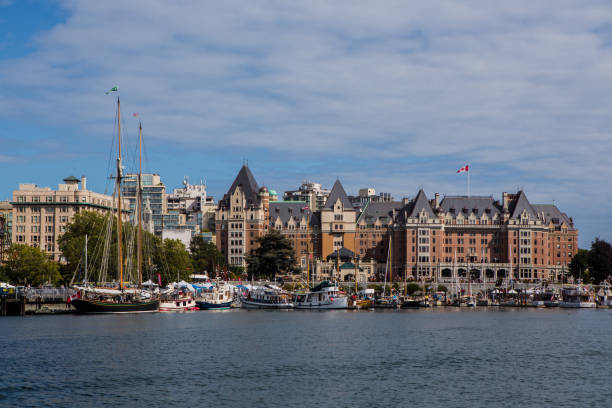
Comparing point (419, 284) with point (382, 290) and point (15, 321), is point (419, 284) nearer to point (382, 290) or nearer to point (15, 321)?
point (382, 290)

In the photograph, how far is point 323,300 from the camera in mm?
145375

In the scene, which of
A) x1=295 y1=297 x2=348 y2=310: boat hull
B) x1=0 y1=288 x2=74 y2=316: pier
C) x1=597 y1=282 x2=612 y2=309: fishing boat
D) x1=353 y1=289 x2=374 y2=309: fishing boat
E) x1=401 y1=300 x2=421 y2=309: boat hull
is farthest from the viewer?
x1=597 y1=282 x2=612 y2=309: fishing boat

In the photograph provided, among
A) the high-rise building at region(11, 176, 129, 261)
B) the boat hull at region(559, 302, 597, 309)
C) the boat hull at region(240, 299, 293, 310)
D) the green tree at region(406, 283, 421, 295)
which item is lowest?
the boat hull at region(559, 302, 597, 309)

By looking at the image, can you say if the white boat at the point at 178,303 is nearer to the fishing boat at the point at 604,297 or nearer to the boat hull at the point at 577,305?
the boat hull at the point at 577,305

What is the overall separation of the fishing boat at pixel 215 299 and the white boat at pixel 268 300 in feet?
11.5

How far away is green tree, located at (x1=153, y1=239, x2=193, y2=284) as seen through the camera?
158 m

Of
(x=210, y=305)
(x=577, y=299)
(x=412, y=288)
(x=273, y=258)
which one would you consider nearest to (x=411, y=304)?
(x=412, y=288)

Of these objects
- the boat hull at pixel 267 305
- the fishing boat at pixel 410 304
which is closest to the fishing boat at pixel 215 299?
the boat hull at pixel 267 305

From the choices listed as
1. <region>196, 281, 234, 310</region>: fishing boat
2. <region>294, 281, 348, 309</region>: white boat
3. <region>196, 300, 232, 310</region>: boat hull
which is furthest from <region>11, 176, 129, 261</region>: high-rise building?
<region>294, 281, 348, 309</region>: white boat

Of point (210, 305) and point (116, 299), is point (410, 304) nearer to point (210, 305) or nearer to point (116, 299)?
point (210, 305)

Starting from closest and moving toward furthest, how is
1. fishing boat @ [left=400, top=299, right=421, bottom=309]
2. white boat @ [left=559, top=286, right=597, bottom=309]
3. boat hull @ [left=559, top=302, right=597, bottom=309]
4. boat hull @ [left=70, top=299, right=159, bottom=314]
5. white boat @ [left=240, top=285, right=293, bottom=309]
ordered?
boat hull @ [left=70, top=299, right=159, bottom=314] < white boat @ [left=240, top=285, right=293, bottom=309] < fishing boat @ [left=400, top=299, right=421, bottom=309] < boat hull @ [left=559, top=302, right=597, bottom=309] < white boat @ [left=559, top=286, right=597, bottom=309]

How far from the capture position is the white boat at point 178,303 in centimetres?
13200

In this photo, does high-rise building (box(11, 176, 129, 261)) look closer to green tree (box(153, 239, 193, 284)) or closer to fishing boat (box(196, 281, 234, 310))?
green tree (box(153, 239, 193, 284))

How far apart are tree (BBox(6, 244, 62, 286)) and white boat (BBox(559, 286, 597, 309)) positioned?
3600 inches
